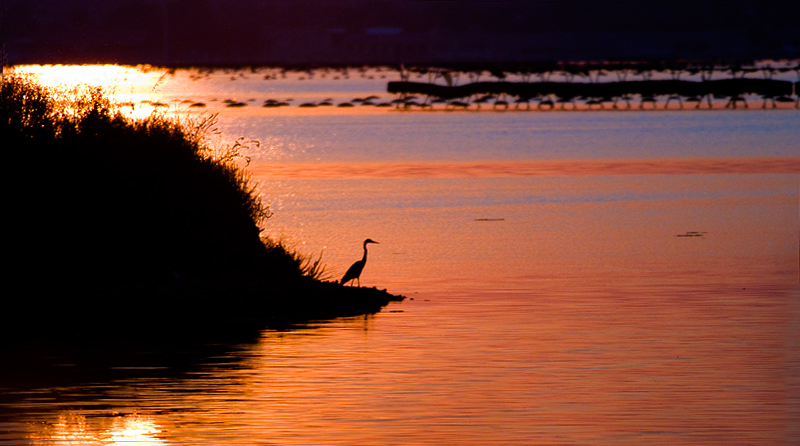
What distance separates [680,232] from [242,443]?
21733 millimetres

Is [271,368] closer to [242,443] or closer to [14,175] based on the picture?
[242,443]

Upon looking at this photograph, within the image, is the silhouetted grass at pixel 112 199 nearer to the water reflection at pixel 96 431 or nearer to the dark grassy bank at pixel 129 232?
the dark grassy bank at pixel 129 232

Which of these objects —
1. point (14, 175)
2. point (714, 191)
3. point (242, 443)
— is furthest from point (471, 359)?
point (714, 191)

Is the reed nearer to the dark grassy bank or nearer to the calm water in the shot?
the dark grassy bank

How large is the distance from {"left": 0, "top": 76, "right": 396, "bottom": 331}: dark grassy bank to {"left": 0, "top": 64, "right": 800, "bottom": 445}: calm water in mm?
1513

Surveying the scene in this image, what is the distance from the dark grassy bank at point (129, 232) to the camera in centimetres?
2159

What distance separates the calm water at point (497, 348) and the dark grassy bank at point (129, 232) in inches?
59.6

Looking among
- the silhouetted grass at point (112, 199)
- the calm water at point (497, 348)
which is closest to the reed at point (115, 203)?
the silhouetted grass at point (112, 199)

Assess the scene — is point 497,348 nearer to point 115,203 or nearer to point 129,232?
point 129,232

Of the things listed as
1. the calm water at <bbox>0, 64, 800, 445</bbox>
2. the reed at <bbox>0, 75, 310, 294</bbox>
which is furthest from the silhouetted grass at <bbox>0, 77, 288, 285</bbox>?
the calm water at <bbox>0, 64, 800, 445</bbox>

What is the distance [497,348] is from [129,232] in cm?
771

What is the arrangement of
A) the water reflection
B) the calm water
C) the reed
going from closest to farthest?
the water reflection
the calm water
the reed

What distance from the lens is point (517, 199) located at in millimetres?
43250

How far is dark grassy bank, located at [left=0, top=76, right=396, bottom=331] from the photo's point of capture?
2159 cm
